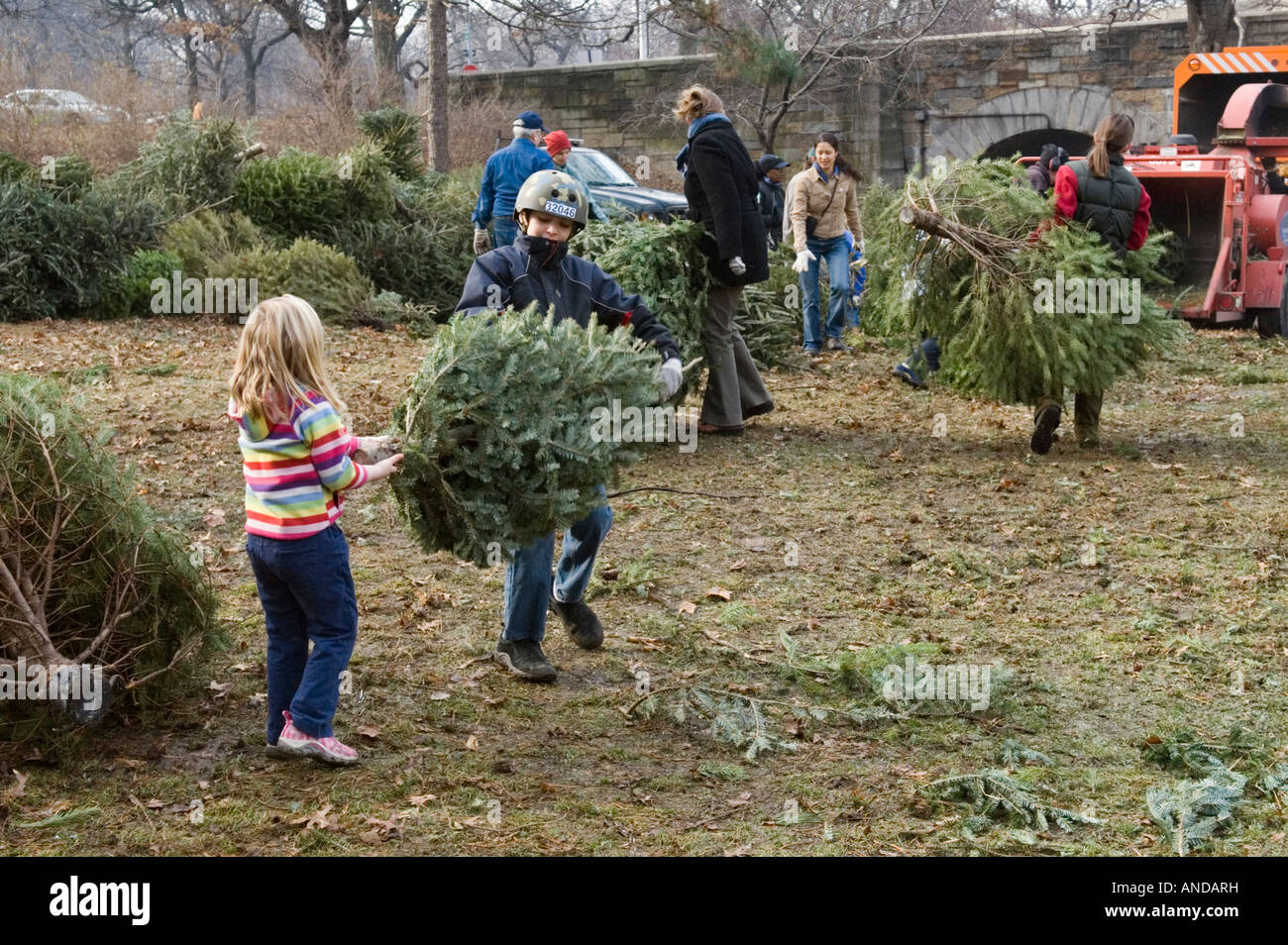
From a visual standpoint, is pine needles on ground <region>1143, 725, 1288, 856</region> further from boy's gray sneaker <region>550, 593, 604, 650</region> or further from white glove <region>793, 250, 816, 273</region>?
white glove <region>793, 250, 816, 273</region>

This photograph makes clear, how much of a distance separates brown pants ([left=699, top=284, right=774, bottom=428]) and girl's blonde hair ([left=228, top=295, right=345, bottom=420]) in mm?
5473

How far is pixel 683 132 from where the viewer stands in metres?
27.2

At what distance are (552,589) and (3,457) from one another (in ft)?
7.06

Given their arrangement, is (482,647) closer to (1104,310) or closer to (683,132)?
(1104,310)

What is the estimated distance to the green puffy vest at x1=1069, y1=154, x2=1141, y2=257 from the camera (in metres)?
8.95

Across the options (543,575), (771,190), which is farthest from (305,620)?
(771,190)

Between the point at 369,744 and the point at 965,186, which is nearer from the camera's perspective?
the point at 369,744

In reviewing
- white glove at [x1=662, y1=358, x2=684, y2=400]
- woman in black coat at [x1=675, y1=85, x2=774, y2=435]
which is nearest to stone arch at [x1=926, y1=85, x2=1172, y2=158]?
woman in black coat at [x1=675, y1=85, x2=774, y2=435]

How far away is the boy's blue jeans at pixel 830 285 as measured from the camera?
1309 centimetres

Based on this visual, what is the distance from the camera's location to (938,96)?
25.9 meters

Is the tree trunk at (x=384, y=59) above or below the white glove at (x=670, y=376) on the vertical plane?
above

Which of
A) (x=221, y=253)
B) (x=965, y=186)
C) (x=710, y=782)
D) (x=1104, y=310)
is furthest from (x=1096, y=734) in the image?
(x=221, y=253)

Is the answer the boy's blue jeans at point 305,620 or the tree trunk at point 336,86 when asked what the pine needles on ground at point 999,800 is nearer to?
the boy's blue jeans at point 305,620

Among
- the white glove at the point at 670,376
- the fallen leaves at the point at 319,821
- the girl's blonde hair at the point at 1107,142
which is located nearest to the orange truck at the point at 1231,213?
the girl's blonde hair at the point at 1107,142
